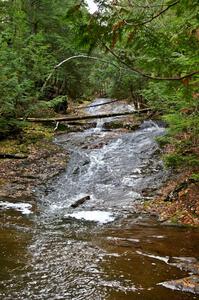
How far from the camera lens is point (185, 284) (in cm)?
538

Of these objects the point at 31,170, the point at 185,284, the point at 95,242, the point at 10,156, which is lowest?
the point at 31,170

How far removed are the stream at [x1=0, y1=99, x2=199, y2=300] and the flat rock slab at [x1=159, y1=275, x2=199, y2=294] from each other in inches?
3.8

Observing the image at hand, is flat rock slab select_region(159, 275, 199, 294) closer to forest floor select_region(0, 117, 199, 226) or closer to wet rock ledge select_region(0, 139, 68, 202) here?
forest floor select_region(0, 117, 199, 226)

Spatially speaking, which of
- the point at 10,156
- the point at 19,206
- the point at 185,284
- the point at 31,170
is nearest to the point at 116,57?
the point at 185,284

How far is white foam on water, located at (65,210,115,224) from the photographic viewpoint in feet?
33.5

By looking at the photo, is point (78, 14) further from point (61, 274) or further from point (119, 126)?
point (119, 126)

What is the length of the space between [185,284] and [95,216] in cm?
541

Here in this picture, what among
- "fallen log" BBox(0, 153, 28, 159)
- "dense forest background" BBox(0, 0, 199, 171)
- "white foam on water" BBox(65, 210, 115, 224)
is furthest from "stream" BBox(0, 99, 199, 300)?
"dense forest background" BBox(0, 0, 199, 171)

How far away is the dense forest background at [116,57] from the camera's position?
5.07m

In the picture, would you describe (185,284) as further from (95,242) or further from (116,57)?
(116,57)

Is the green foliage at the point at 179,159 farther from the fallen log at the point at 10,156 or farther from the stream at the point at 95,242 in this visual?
the fallen log at the point at 10,156

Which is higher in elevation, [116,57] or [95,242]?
→ [116,57]

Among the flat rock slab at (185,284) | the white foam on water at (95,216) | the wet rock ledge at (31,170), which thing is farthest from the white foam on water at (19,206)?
the flat rock slab at (185,284)

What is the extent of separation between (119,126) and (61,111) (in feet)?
22.8
